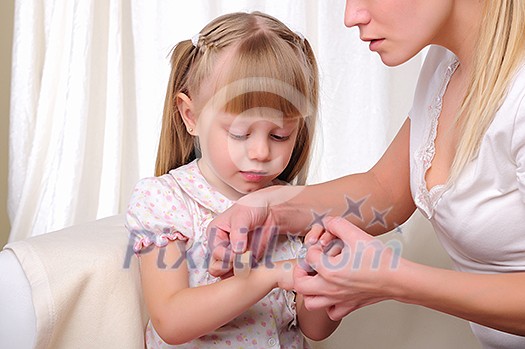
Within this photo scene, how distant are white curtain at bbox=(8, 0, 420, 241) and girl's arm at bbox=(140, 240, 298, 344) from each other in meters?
1.02

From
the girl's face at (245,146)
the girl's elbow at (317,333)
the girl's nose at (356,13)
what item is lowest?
the girl's elbow at (317,333)

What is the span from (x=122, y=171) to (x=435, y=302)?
145 centimetres

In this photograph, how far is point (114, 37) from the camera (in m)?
2.35

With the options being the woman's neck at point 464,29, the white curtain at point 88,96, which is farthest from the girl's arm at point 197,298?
the white curtain at point 88,96

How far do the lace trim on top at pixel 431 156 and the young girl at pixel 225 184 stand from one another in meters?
0.21

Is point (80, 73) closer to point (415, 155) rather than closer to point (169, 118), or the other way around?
point (169, 118)

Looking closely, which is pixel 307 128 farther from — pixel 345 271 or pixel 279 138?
pixel 345 271

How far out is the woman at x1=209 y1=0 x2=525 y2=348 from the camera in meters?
1.12

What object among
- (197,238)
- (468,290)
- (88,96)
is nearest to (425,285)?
(468,290)

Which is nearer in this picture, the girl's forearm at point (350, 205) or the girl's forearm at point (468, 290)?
the girl's forearm at point (468, 290)

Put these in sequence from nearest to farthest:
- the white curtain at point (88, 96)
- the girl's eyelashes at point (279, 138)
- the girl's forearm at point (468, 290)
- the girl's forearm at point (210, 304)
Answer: the girl's forearm at point (468, 290) < the girl's forearm at point (210, 304) < the girl's eyelashes at point (279, 138) < the white curtain at point (88, 96)

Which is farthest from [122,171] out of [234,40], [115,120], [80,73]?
[234,40]

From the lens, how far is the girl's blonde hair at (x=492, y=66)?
46.8 inches

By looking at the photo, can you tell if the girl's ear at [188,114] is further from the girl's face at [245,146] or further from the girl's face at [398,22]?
the girl's face at [398,22]
